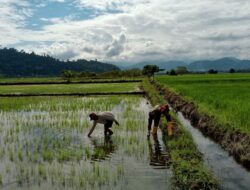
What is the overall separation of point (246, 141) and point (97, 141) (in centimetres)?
351

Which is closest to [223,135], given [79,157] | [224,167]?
[224,167]

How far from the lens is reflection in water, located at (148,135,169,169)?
6.46 meters

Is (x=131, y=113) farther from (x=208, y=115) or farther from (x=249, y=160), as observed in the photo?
(x=249, y=160)

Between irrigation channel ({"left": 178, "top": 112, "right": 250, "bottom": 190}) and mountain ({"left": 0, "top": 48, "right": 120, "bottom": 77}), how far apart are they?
116447mm

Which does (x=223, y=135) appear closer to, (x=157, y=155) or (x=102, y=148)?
(x=157, y=155)

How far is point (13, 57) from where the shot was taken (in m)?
138

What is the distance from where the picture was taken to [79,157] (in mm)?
6879

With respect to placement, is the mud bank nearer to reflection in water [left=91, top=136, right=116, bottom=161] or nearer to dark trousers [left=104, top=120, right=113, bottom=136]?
reflection in water [left=91, top=136, right=116, bottom=161]

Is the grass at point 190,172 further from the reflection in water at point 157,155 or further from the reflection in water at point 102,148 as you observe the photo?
the reflection in water at point 102,148

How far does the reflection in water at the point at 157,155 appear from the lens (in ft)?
21.2

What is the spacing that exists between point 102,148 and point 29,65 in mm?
133733

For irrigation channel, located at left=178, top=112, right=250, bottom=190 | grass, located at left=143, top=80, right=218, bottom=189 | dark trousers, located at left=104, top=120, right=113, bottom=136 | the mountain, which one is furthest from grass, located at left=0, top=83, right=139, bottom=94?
the mountain

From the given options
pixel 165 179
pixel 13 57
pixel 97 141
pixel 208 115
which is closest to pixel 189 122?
pixel 208 115

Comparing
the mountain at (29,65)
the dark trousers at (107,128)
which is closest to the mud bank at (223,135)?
the dark trousers at (107,128)
